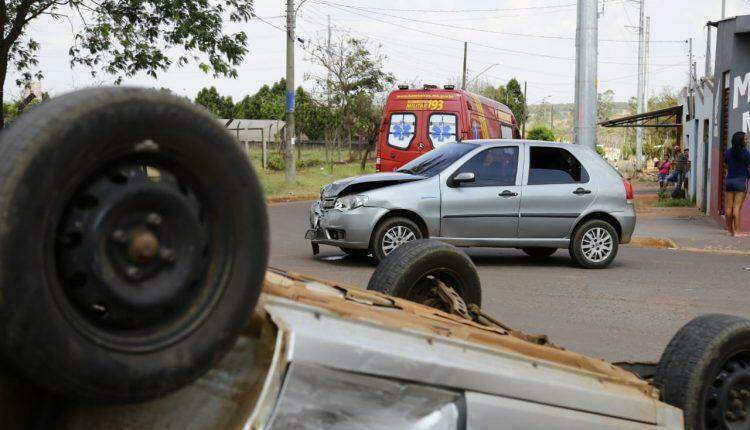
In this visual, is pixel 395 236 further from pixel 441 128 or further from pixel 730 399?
pixel 441 128

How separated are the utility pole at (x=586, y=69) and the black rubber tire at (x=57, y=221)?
1686cm

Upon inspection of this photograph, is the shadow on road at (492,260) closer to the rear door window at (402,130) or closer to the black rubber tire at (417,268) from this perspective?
the black rubber tire at (417,268)

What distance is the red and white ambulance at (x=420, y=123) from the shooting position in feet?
67.3

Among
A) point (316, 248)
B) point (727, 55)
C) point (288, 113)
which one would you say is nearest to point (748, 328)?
point (316, 248)

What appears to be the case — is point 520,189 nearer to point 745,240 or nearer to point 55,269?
point 745,240

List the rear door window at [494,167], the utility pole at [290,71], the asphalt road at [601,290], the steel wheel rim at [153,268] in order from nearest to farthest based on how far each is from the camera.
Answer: the steel wheel rim at [153,268] < the asphalt road at [601,290] < the rear door window at [494,167] < the utility pole at [290,71]

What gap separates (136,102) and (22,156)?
29cm

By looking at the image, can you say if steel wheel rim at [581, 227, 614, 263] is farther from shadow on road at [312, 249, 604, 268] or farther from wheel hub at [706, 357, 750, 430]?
wheel hub at [706, 357, 750, 430]

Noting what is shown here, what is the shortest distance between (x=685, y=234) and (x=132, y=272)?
52.3 feet

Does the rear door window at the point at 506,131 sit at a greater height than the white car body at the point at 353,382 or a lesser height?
greater

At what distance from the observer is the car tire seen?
11.6m

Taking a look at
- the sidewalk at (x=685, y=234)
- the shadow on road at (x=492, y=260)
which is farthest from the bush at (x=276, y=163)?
the shadow on road at (x=492, y=260)

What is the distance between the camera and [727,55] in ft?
61.5

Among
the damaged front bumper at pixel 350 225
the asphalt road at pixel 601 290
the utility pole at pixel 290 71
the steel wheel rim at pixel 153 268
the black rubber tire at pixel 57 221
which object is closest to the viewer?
the black rubber tire at pixel 57 221
